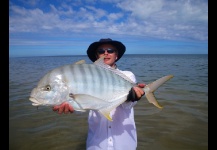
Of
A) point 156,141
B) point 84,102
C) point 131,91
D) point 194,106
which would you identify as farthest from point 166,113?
point 84,102

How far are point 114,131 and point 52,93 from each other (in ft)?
3.78

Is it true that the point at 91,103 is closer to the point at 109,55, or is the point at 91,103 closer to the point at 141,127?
the point at 109,55

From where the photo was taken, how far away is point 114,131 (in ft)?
10.0

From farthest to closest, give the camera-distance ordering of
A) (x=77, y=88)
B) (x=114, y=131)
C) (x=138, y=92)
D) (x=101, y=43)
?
(x=101, y=43), (x=114, y=131), (x=138, y=92), (x=77, y=88)

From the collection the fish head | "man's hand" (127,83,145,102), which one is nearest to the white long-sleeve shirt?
"man's hand" (127,83,145,102)

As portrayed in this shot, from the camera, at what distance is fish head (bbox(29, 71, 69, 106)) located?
2.48 m

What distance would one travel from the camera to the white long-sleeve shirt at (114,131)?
3.01 metres

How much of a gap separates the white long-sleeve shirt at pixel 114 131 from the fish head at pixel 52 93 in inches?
32.0

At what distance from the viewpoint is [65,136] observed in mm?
5941

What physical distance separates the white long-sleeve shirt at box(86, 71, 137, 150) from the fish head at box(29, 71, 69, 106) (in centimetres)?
81

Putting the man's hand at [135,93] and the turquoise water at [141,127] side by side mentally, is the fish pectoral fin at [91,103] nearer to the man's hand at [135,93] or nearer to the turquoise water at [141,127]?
the man's hand at [135,93]

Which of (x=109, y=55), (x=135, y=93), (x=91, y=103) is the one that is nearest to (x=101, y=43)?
(x=109, y=55)

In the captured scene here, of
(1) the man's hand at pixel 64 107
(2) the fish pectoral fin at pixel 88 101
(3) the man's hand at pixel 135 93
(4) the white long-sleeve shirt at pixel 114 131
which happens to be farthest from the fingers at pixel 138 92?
(1) the man's hand at pixel 64 107
